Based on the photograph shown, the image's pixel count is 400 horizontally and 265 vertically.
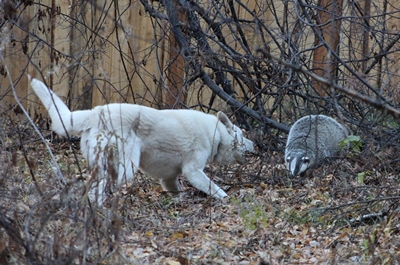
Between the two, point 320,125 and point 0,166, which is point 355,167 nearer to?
point 320,125

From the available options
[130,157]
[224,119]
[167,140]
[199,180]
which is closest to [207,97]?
[224,119]

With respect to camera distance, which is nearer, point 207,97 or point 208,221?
point 208,221

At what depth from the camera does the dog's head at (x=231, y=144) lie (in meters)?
7.25

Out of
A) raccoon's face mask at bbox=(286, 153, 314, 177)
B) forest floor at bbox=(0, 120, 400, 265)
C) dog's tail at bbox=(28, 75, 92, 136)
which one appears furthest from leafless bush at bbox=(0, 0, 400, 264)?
dog's tail at bbox=(28, 75, 92, 136)

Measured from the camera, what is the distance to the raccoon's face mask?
755cm

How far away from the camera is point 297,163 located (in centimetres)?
770

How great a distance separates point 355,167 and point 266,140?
142cm

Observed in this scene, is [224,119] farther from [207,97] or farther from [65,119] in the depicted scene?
[207,97]

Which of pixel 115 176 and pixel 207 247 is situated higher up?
pixel 115 176

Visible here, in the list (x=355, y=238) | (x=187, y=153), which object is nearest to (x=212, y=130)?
(x=187, y=153)

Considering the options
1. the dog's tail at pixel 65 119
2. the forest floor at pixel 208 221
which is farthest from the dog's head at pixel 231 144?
the dog's tail at pixel 65 119

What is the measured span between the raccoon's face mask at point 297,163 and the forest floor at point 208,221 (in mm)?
174

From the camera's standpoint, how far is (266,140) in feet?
27.7

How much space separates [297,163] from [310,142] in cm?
107
